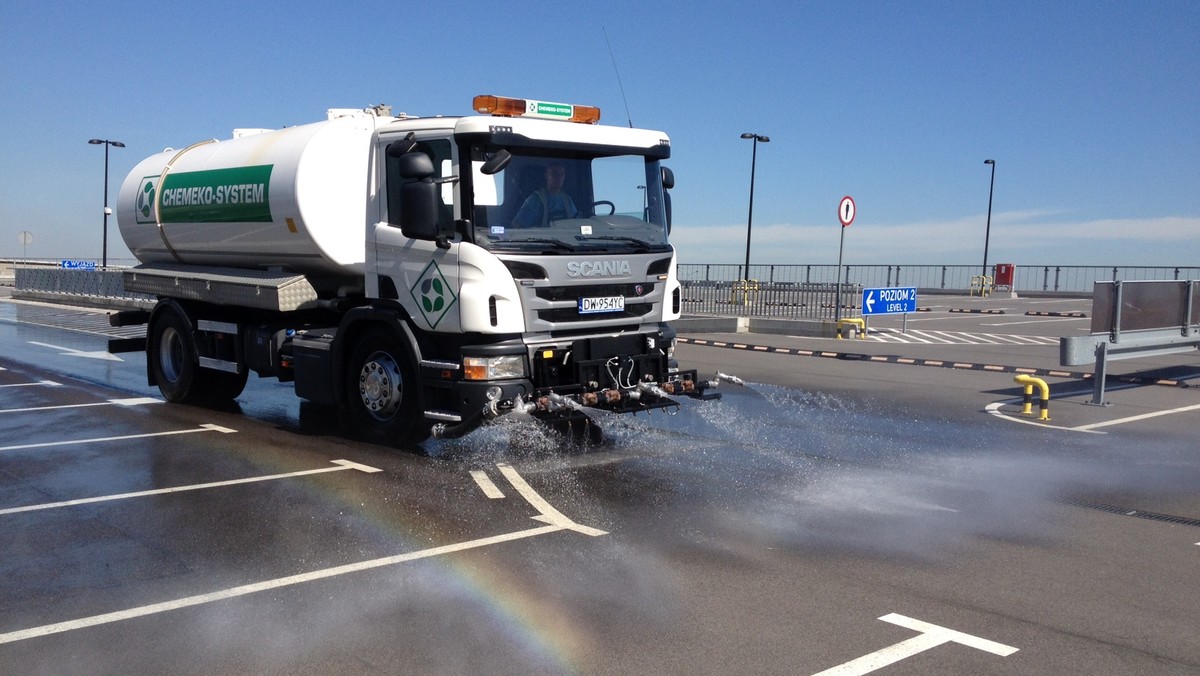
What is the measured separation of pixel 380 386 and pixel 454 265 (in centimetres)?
160

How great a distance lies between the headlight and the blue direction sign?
14790 mm

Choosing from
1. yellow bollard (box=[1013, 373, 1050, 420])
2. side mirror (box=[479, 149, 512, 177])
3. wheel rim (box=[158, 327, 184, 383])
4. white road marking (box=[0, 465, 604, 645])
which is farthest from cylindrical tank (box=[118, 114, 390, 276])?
yellow bollard (box=[1013, 373, 1050, 420])

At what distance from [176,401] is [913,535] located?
9138 mm

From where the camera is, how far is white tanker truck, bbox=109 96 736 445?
796 centimetres

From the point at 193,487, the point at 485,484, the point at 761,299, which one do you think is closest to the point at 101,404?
the point at 193,487

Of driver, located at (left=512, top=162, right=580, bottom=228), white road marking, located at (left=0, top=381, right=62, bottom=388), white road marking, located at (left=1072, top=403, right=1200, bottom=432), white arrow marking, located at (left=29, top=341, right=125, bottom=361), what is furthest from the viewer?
white arrow marking, located at (left=29, top=341, right=125, bottom=361)

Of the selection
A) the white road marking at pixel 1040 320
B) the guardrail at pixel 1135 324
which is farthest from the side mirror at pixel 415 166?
the white road marking at pixel 1040 320

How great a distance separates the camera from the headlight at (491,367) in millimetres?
7898

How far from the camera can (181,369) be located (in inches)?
464

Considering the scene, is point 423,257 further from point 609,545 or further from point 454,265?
point 609,545

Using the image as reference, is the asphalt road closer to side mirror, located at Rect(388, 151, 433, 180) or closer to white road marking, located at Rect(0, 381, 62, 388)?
white road marking, located at Rect(0, 381, 62, 388)

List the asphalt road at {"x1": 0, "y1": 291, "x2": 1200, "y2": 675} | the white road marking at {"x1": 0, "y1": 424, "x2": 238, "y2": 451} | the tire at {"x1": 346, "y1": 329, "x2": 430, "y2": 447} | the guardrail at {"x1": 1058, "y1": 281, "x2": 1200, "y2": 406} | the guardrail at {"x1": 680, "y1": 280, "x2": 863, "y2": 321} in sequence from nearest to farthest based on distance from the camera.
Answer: the asphalt road at {"x1": 0, "y1": 291, "x2": 1200, "y2": 675}, the tire at {"x1": 346, "y1": 329, "x2": 430, "y2": 447}, the white road marking at {"x1": 0, "y1": 424, "x2": 238, "y2": 451}, the guardrail at {"x1": 1058, "y1": 281, "x2": 1200, "y2": 406}, the guardrail at {"x1": 680, "y1": 280, "x2": 863, "y2": 321}

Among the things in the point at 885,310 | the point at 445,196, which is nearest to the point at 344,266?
the point at 445,196

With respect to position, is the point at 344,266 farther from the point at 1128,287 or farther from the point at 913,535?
the point at 1128,287
